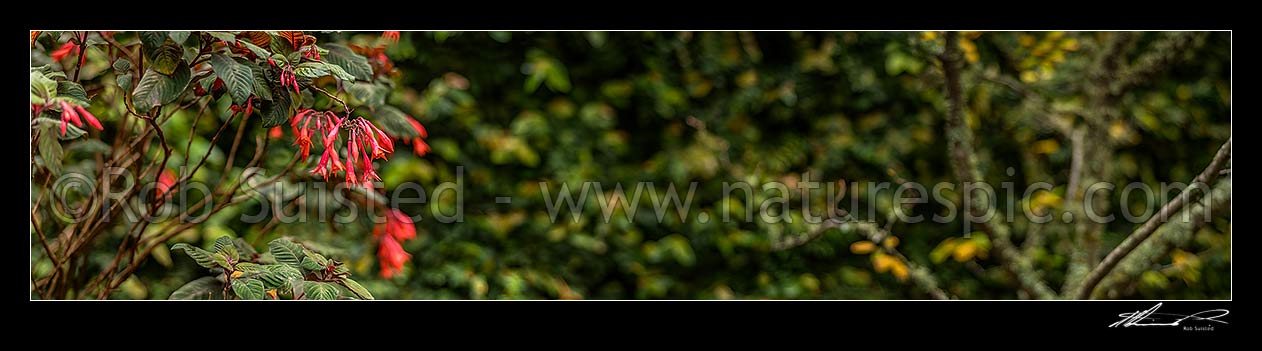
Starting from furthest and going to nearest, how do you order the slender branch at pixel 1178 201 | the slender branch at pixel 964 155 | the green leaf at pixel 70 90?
the slender branch at pixel 964 155 → the slender branch at pixel 1178 201 → the green leaf at pixel 70 90

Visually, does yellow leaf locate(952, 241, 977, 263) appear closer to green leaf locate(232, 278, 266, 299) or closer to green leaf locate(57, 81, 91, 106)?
green leaf locate(232, 278, 266, 299)

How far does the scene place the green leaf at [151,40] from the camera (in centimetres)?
79

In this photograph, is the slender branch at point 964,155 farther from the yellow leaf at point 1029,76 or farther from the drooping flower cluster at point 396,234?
the drooping flower cluster at point 396,234

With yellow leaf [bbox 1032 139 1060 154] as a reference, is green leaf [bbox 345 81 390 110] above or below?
above

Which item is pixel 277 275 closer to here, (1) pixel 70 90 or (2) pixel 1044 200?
(1) pixel 70 90

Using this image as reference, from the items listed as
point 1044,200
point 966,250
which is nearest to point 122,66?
point 966,250

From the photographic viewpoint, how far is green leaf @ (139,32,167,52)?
31.0 inches

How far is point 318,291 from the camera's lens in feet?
2.64

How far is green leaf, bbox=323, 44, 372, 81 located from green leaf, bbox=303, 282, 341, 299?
21 centimetres

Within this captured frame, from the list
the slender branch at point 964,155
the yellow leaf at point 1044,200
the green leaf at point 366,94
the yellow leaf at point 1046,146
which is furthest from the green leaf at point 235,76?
the yellow leaf at point 1046,146

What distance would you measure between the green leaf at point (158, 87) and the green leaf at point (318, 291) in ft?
0.63

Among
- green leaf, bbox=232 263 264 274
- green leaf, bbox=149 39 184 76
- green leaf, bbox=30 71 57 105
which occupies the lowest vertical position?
green leaf, bbox=232 263 264 274

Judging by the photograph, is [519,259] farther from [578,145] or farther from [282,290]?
[282,290]
